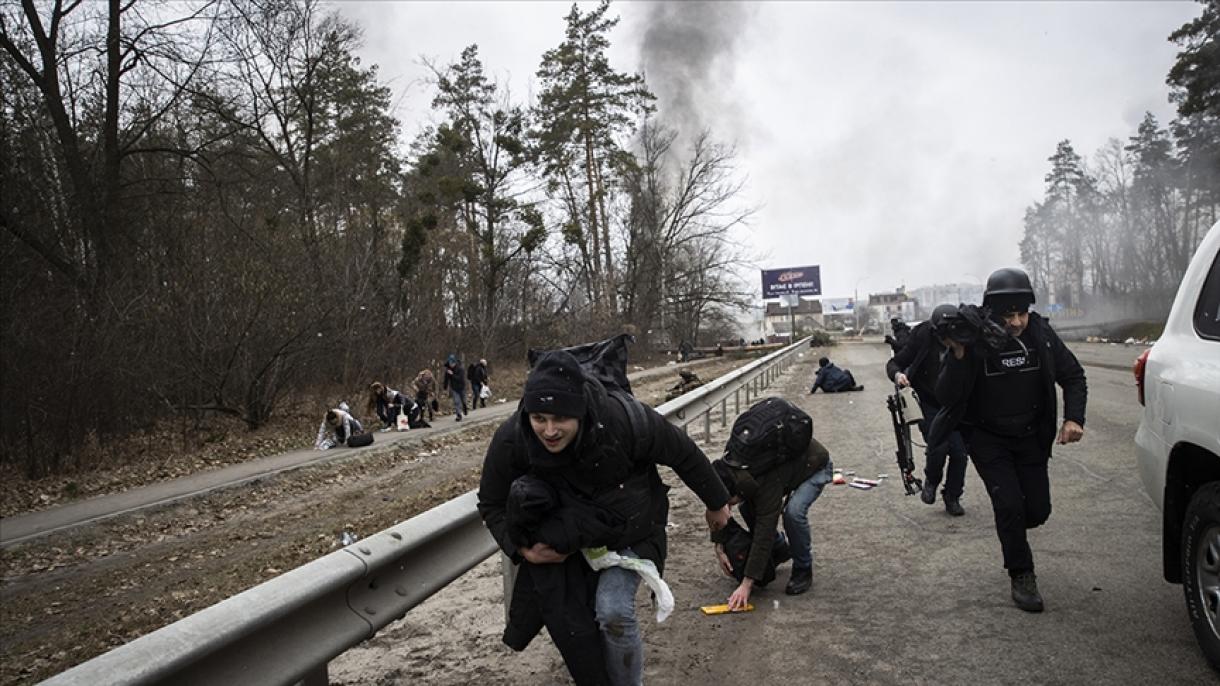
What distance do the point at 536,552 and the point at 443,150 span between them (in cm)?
Result: 3373

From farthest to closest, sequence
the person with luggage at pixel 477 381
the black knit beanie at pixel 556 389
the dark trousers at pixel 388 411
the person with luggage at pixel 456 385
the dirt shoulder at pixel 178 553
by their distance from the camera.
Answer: the person with luggage at pixel 477 381 → the person with luggage at pixel 456 385 → the dark trousers at pixel 388 411 → the dirt shoulder at pixel 178 553 → the black knit beanie at pixel 556 389

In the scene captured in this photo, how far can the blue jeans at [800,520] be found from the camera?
4746mm

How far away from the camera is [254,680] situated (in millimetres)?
2236

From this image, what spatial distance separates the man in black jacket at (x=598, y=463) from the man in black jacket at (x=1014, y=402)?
2.26 meters

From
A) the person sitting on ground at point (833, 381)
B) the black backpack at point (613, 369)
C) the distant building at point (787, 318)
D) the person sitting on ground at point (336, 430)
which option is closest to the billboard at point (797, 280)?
the distant building at point (787, 318)

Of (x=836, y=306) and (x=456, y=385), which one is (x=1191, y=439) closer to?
(x=456, y=385)

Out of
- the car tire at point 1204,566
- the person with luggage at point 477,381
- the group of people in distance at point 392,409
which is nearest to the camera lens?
the car tire at point 1204,566

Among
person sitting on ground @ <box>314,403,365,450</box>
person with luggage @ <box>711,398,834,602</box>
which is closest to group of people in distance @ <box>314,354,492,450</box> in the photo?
person sitting on ground @ <box>314,403,365,450</box>

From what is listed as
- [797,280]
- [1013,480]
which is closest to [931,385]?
[1013,480]

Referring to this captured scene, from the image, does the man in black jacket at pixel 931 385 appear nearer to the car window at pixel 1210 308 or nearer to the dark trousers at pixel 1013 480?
the dark trousers at pixel 1013 480

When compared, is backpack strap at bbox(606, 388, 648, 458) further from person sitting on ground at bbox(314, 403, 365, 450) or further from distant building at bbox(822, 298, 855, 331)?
distant building at bbox(822, 298, 855, 331)

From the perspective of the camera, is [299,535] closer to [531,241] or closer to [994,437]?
[994,437]

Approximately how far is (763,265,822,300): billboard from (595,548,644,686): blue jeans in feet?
252

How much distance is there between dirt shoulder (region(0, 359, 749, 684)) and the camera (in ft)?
18.9
